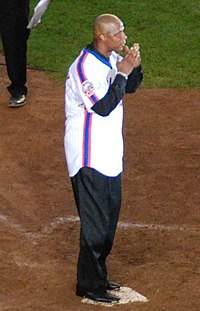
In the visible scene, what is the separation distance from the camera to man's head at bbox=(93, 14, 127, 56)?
6605 mm

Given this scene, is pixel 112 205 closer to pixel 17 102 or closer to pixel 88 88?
pixel 88 88

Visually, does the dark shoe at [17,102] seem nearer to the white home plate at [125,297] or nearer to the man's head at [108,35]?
the white home plate at [125,297]

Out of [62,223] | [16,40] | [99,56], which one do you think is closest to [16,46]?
[16,40]

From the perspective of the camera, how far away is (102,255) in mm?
7008

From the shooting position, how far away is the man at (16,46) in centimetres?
1081

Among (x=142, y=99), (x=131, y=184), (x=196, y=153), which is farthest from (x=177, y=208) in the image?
(x=142, y=99)

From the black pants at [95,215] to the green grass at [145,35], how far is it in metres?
4.88

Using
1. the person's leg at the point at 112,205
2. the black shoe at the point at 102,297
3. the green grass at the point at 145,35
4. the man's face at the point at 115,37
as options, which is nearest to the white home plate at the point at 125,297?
the black shoe at the point at 102,297

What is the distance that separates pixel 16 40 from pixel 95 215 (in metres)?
4.52

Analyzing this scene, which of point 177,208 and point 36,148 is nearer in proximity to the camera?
point 177,208

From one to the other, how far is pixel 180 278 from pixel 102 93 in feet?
5.14

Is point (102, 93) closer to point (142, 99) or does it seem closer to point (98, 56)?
point (98, 56)

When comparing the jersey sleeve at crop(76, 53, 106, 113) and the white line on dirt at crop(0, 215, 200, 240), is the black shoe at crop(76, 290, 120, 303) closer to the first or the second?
the white line on dirt at crop(0, 215, 200, 240)

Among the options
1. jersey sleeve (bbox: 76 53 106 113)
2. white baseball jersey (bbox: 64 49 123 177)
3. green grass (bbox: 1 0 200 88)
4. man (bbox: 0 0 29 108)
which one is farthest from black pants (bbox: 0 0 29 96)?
jersey sleeve (bbox: 76 53 106 113)
